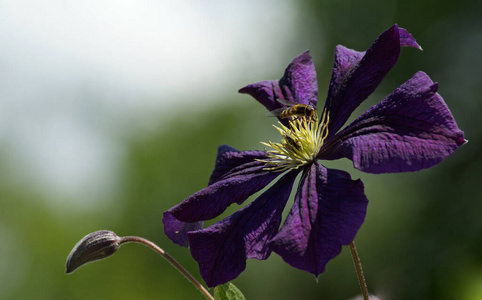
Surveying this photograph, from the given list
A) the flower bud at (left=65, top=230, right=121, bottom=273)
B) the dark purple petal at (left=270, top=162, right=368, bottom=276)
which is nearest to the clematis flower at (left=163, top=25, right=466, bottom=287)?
the dark purple petal at (left=270, top=162, right=368, bottom=276)

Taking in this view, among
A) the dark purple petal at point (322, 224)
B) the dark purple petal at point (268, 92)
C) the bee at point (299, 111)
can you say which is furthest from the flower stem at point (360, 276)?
the dark purple petal at point (268, 92)

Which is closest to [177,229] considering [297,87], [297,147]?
[297,147]

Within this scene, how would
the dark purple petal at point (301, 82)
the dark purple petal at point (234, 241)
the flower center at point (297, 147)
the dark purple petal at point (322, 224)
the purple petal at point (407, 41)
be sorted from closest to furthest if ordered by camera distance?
1. the dark purple petal at point (322, 224)
2. the dark purple petal at point (234, 241)
3. the purple petal at point (407, 41)
4. the flower center at point (297, 147)
5. the dark purple petal at point (301, 82)

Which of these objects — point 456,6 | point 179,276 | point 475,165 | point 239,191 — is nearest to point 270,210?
point 239,191

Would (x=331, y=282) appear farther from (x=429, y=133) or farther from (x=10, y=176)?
(x=429, y=133)

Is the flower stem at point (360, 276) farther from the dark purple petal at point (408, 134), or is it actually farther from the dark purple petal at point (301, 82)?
the dark purple petal at point (301, 82)

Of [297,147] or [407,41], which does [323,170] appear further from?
[407,41]
